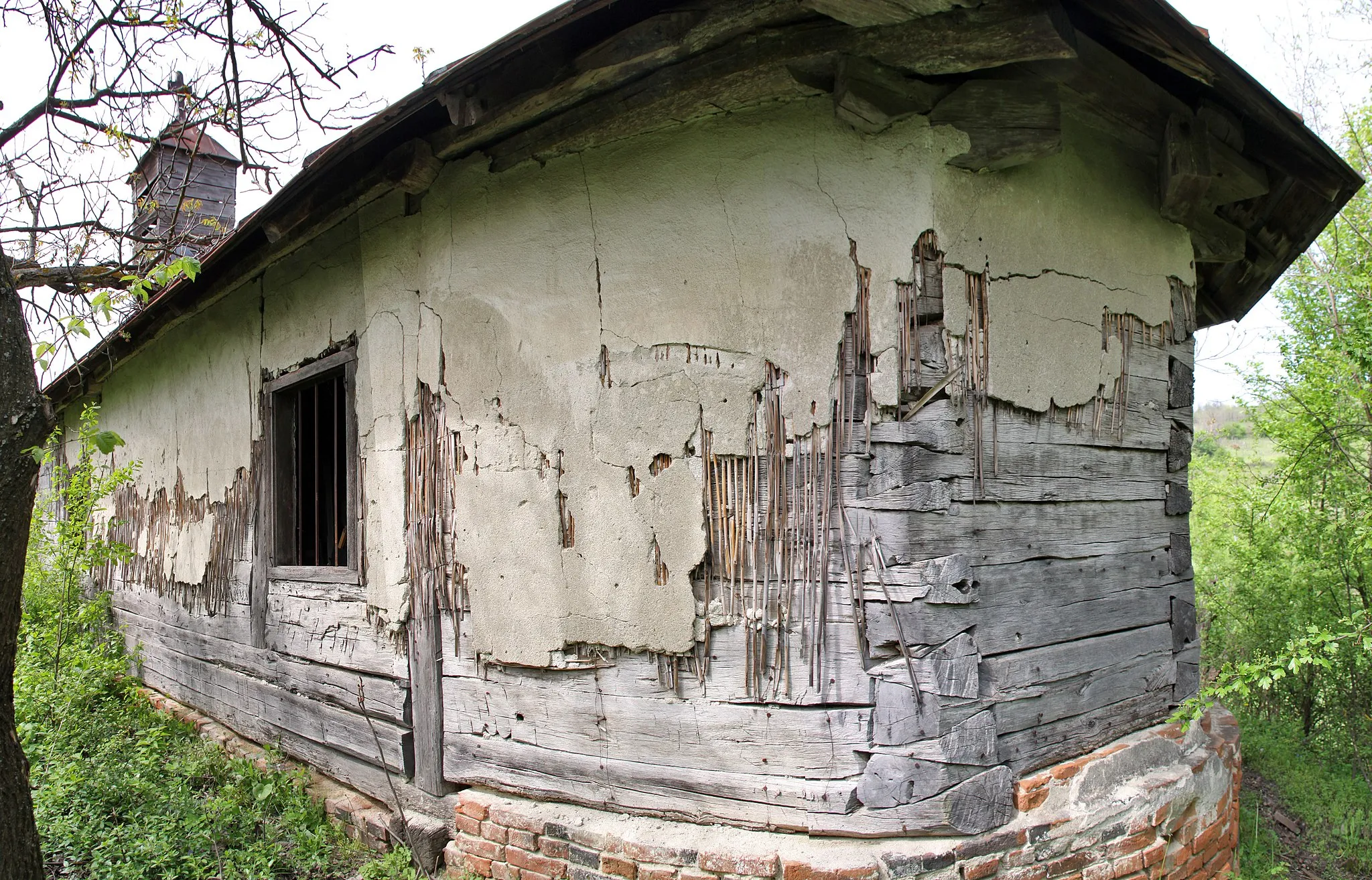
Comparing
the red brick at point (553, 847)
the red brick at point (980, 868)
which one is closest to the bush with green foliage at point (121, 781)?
the red brick at point (553, 847)

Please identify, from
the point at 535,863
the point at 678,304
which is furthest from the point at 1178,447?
the point at 535,863

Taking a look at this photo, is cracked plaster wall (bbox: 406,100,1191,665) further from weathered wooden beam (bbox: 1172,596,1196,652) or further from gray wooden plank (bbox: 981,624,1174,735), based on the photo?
weathered wooden beam (bbox: 1172,596,1196,652)

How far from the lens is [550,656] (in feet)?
11.3

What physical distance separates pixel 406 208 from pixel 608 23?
163 centimetres

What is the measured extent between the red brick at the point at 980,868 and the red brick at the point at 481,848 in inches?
74.3

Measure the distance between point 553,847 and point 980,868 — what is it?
1.65 metres

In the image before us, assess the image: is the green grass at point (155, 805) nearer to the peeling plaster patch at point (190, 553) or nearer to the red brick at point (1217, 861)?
the peeling plaster patch at point (190, 553)

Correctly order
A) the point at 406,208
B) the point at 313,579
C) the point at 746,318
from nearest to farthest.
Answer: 1. the point at 746,318
2. the point at 406,208
3. the point at 313,579

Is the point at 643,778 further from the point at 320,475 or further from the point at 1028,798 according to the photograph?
the point at 320,475

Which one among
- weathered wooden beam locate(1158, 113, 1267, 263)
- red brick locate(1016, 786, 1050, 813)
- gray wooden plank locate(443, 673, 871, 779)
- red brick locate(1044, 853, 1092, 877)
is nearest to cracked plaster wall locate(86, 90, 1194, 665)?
weathered wooden beam locate(1158, 113, 1267, 263)

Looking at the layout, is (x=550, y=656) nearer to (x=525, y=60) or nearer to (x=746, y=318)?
(x=746, y=318)

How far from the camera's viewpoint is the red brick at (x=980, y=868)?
284cm

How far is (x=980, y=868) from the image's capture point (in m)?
2.86

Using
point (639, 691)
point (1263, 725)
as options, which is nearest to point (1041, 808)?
point (639, 691)
